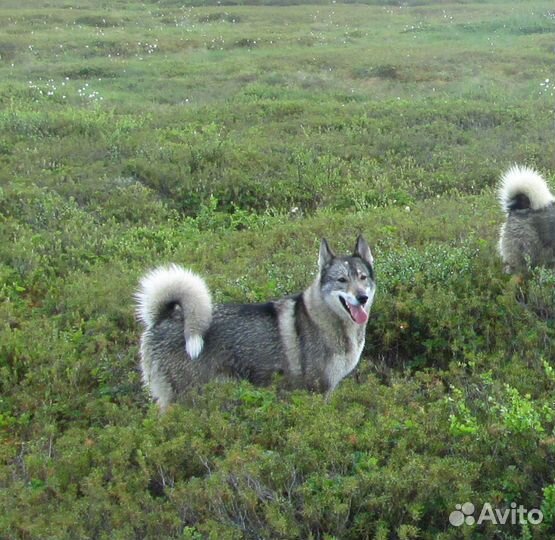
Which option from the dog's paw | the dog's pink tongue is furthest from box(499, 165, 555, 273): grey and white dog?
the dog's paw

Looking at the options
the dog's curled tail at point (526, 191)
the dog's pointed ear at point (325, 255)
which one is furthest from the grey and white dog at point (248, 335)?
the dog's curled tail at point (526, 191)

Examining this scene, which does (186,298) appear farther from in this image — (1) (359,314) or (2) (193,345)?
(1) (359,314)

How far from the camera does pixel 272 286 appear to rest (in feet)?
25.8

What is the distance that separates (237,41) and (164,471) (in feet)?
86.1

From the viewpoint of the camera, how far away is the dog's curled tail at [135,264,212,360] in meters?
5.82

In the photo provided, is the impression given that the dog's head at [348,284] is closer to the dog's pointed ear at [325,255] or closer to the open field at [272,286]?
the dog's pointed ear at [325,255]

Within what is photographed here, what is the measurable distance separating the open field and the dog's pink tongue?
1.71 feet

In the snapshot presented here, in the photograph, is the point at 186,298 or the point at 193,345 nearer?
the point at 193,345

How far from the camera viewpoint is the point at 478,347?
662 centimetres

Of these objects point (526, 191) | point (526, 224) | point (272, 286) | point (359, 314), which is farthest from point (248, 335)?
point (526, 191)

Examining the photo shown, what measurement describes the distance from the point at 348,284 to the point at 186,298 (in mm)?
1343

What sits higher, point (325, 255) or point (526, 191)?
point (526, 191)

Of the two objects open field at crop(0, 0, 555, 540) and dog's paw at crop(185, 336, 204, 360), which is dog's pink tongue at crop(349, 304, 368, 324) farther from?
dog's paw at crop(185, 336, 204, 360)

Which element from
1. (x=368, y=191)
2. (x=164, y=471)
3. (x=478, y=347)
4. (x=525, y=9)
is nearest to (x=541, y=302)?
(x=478, y=347)
